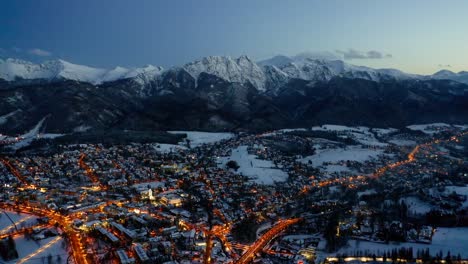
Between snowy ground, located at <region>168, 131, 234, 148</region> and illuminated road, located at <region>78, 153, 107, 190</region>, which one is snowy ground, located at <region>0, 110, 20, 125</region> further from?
illuminated road, located at <region>78, 153, 107, 190</region>

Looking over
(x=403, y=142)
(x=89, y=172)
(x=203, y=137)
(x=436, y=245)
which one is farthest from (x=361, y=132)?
(x=436, y=245)

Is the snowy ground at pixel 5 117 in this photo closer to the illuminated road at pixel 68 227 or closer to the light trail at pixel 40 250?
the illuminated road at pixel 68 227

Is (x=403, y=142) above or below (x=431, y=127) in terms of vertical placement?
above

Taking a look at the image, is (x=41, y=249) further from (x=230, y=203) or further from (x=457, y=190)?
(x=457, y=190)

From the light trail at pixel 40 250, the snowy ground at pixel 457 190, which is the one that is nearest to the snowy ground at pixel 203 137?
the snowy ground at pixel 457 190

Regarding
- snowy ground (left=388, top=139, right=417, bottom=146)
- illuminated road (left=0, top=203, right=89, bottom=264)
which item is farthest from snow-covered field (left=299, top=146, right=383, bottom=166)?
illuminated road (left=0, top=203, right=89, bottom=264)
